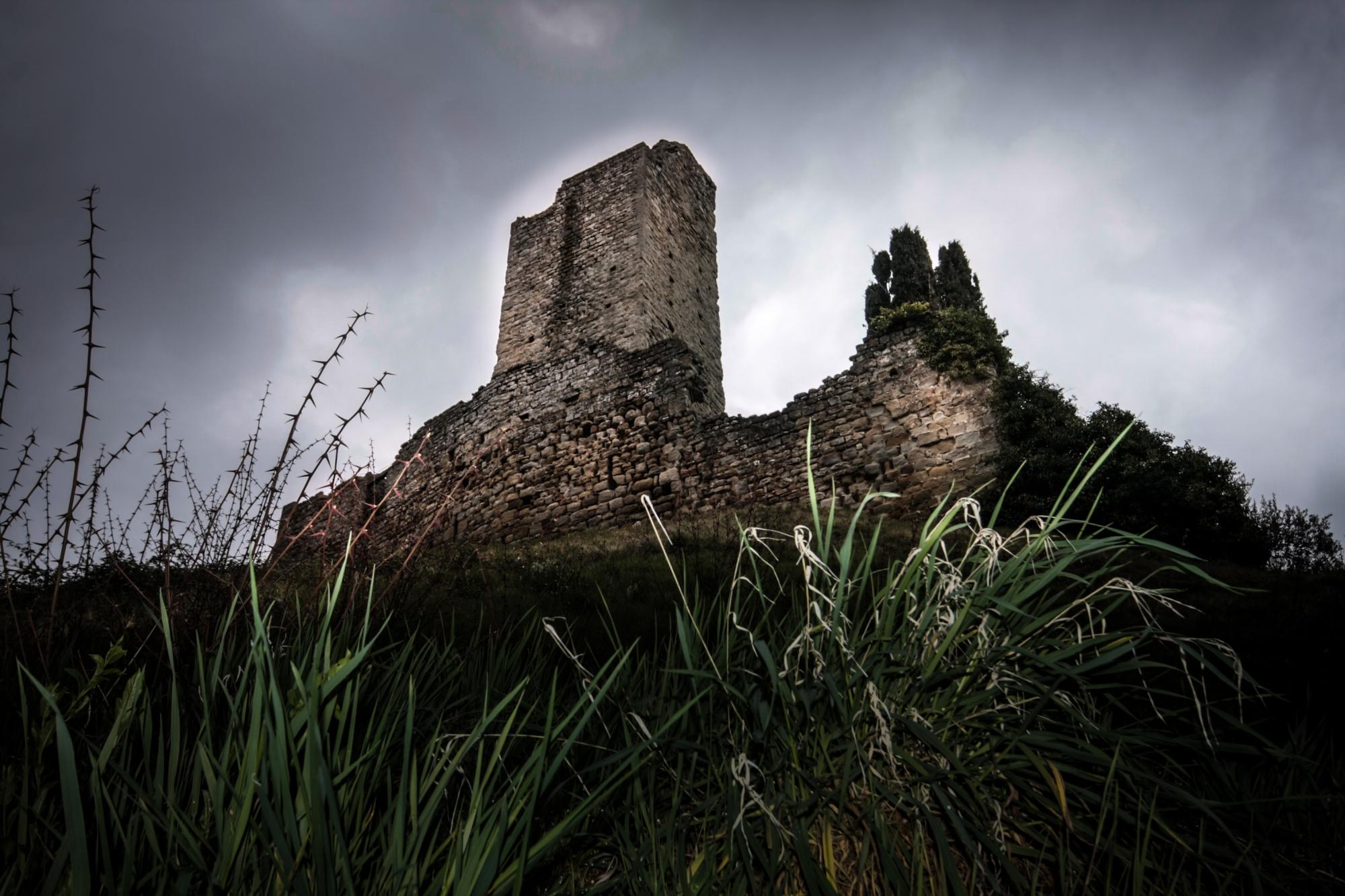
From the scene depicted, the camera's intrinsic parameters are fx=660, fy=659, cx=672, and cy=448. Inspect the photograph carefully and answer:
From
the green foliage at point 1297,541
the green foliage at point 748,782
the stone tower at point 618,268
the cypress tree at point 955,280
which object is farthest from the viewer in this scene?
the cypress tree at point 955,280

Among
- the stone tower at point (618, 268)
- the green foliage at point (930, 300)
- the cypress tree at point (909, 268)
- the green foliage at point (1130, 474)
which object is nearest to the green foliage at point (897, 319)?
the green foliage at point (930, 300)

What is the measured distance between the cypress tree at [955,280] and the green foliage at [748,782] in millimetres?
17889

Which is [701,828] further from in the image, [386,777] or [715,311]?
[715,311]

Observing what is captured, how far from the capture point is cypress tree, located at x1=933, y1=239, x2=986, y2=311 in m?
17.7

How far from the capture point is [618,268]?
1272 centimetres

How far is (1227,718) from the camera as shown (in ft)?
3.69

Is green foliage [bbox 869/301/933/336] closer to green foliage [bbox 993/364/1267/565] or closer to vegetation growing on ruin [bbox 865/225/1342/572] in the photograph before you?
vegetation growing on ruin [bbox 865/225/1342/572]

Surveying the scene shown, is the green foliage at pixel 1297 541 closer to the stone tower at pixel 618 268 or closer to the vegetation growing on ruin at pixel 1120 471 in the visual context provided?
the vegetation growing on ruin at pixel 1120 471

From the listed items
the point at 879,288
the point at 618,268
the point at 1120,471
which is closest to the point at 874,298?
the point at 879,288

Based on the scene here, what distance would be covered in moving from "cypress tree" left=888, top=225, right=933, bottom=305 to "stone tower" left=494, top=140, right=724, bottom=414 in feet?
21.2

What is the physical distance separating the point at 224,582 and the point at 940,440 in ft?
24.6

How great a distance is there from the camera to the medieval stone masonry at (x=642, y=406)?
26.6 ft

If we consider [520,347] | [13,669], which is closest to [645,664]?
[13,669]

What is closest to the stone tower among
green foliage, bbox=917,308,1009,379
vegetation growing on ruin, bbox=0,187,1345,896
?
green foliage, bbox=917,308,1009,379
